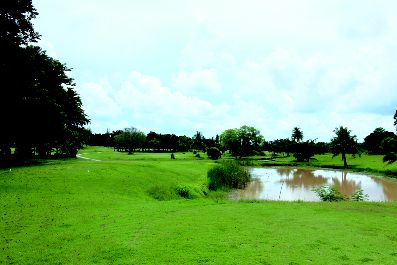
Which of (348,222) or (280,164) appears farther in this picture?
(280,164)

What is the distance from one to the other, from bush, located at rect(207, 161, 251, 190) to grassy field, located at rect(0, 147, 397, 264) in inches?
758

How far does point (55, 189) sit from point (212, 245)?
16.1 metres

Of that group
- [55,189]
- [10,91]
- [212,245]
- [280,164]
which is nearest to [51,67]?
[10,91]

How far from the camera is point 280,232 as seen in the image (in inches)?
684

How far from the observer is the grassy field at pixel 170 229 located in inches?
544

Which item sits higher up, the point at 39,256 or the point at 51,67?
the point at 51,67

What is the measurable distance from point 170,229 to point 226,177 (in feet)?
111

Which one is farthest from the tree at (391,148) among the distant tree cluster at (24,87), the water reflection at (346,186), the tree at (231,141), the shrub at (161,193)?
the tree at (231,141)

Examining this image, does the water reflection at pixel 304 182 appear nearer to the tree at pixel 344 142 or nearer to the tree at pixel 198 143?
the tree at pixel 344 142

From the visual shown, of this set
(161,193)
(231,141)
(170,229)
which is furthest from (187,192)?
(231,141)

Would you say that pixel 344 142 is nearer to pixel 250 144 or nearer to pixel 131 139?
pixel 250 144

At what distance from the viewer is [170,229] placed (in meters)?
17.8

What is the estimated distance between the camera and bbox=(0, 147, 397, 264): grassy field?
13.8 meters

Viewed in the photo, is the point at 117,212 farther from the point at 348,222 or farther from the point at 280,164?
the point at 280,164
